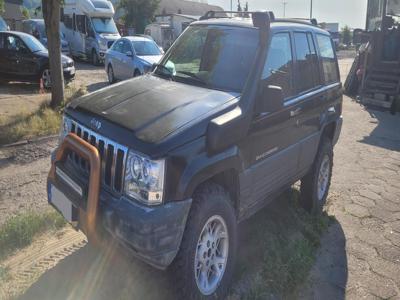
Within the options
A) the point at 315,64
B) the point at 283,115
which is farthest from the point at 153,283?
the point at 315,64

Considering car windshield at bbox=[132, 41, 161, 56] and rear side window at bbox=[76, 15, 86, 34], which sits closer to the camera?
car windshield at bbox=[132, 41, 161, 56]

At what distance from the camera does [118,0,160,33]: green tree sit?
3991 cm

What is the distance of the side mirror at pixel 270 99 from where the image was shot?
11.0ft

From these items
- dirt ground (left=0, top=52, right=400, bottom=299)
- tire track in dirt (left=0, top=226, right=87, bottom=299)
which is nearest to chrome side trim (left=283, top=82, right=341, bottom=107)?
dirt ground (left=0, top=52, right=400, bottom=299)

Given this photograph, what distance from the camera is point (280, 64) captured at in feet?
12.8

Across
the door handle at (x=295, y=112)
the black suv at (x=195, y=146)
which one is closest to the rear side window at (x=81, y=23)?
the black suv at (x=195, y=146)

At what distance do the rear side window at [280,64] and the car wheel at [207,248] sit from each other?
1.20 meters

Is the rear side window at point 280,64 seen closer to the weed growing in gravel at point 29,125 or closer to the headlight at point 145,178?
the headlight at point 145,178

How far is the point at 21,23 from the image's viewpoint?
88.1 ft

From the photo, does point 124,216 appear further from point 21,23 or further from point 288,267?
point 21,23

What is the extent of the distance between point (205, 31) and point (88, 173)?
1.97 meters

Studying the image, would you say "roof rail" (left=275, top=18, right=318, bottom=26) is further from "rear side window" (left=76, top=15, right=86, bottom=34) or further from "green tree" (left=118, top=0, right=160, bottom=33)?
"green tree" (left=118, top=0, right=160, bottom=33)

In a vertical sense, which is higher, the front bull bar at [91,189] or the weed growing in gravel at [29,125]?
the front bull bar at [91,189]

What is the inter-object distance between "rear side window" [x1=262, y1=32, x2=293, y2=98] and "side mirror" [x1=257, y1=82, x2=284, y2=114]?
0.24 metres
